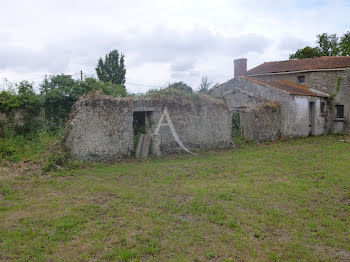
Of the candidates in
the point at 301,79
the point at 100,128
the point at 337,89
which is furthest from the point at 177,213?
the point at 301,79

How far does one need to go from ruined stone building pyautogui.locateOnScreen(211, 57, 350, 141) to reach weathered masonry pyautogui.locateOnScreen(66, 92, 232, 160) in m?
2.42

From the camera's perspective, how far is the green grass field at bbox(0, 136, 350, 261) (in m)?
4.42

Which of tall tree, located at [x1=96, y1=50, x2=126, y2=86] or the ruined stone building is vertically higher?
tall tree, located at [x1=96, y1=50, x2=126, y2=86]

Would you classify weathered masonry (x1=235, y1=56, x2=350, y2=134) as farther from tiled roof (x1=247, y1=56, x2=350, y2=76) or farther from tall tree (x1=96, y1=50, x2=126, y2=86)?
tall tree (x1=96, y1=50, x2=126, y2=86)

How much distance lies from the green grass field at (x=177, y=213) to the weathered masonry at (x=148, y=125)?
122cm

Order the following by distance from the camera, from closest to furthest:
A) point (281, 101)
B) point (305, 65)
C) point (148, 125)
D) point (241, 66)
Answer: point (148, 125)
point (281, 101)
point (305, 65)
point (241, 66)

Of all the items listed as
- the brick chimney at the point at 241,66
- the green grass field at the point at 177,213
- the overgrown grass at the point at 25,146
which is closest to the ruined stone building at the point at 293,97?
the brick chimney at the point at 241,66

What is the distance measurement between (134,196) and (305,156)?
8463mm

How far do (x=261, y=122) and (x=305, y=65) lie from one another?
923 cm

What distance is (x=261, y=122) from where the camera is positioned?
16.5 meters

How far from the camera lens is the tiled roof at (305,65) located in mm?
21161

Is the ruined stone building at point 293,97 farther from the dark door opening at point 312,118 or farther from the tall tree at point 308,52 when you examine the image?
the tall tree at point 308,52

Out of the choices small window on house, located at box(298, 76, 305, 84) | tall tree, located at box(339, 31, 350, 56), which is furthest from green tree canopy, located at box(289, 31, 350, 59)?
small window on house, located at box(298, 76, 305, 84)

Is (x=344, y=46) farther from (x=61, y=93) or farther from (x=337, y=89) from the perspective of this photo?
(x=61, y=93)
